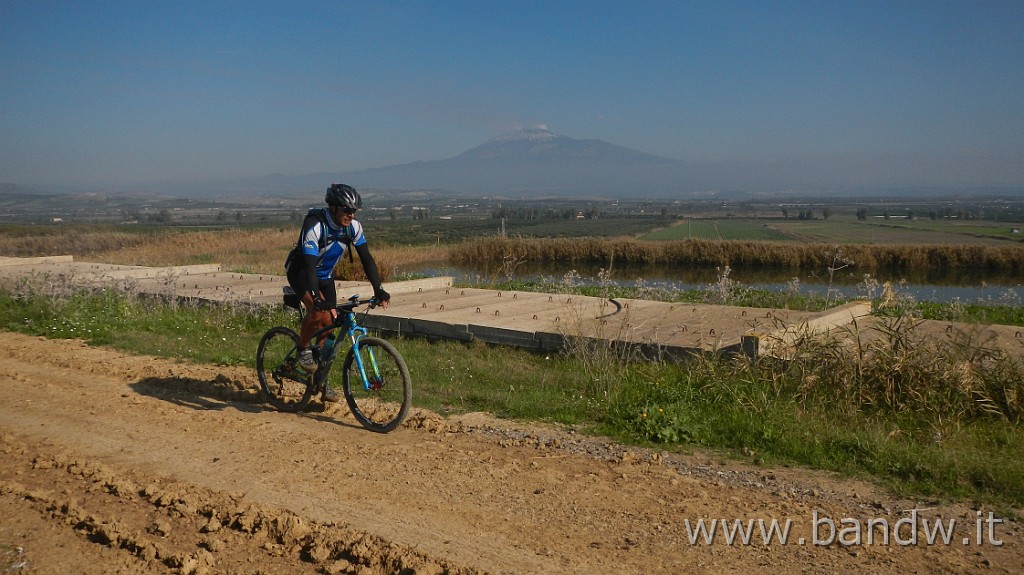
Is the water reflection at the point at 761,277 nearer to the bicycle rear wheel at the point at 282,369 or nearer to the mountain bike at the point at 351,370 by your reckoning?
the bicycle rear wheel at the point at 282,369

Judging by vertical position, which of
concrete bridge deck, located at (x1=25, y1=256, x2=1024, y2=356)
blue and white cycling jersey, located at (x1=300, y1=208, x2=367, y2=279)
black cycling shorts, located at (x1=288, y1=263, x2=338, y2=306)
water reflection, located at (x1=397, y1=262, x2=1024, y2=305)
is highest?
blue and white cycling jersey, located at (x1=300, y1=208, x2=367, y2=279)

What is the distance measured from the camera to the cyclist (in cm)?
664

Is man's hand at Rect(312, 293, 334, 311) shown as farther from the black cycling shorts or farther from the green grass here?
the green grass

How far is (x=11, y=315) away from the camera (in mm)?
12570

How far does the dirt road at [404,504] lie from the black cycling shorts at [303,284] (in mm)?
1063

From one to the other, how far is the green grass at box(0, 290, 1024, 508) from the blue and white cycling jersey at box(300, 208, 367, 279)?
5.10 feet

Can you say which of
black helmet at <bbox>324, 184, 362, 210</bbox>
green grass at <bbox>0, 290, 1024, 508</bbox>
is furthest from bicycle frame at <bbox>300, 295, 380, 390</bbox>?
green grass at <bbox>0, 290, 1024, 508</bbox>

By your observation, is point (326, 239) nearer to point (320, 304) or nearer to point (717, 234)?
point (320, 304)

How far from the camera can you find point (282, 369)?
7.40 metres

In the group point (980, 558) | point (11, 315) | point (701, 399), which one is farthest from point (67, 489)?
point (11, 315)

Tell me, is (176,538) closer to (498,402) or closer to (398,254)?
(498,402)

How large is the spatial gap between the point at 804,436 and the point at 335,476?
3.41 m

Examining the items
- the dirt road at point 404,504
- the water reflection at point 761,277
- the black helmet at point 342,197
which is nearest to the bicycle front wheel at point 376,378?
the dirt road at point 404,504

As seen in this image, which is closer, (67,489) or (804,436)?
(67,489)
